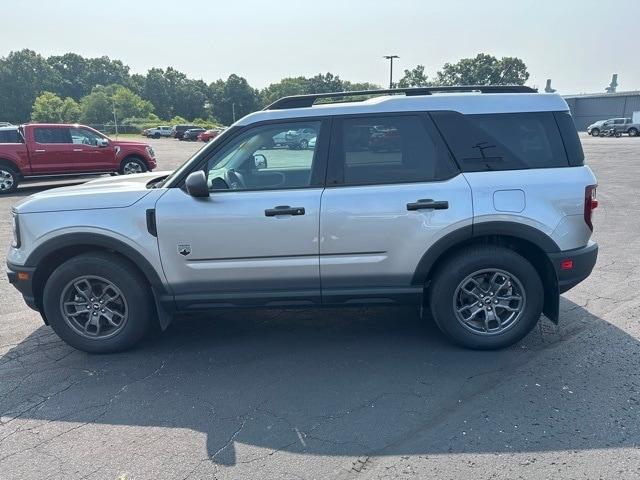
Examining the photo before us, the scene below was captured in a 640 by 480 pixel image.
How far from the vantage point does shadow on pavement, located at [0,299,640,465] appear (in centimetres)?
293

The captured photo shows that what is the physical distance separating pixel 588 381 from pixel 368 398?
157cm

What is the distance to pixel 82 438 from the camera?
9.85 feet

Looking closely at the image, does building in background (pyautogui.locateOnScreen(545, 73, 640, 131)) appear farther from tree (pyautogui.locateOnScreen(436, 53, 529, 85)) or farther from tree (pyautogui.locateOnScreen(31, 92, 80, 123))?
tree (pyautogui.locateOnScreen(31, 92, 80, 123))

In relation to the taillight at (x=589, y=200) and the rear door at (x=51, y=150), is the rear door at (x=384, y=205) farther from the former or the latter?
the rear door at (x=51, y=150)

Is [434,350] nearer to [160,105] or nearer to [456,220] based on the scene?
[456,220]

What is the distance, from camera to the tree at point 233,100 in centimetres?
11500

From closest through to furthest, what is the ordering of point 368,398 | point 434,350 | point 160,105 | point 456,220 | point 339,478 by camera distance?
1. point 339,478
2. point 368,398
3. point 456,220
4. point 434,350
5. point 160,105

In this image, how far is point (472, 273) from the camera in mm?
3881

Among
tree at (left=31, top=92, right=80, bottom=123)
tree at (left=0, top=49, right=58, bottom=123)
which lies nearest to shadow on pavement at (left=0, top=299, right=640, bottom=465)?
tree at (left=31, top=92, right=80, bottom=123)

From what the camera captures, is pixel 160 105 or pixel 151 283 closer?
pixel 151 283

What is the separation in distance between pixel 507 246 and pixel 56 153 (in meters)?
13.5

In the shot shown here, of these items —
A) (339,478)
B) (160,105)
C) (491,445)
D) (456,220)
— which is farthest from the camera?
(160,105)

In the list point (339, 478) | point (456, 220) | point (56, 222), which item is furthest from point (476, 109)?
point (56, 222)

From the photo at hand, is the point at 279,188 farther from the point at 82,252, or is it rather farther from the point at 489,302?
the point at 489,302
